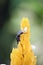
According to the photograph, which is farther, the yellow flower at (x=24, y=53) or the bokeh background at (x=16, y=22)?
the bokeh background at (x=16, y=22)

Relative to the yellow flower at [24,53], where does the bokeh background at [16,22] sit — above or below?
above

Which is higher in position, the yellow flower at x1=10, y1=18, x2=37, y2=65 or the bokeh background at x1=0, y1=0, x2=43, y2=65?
the bokeh background at x1=0, y1=0, x2=43, y2=65

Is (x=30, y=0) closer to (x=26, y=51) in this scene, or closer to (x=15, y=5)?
(x=15, y=5)

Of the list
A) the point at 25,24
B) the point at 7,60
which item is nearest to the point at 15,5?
the point at 7,60

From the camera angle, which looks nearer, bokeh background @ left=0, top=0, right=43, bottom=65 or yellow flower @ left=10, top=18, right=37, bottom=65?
yellow flower @ left=10, top=18, right=37, bottom=65
